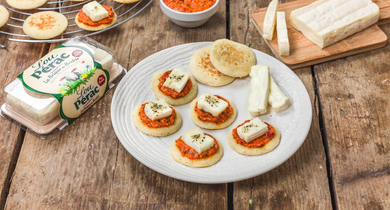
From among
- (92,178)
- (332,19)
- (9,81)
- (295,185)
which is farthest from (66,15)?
(295,185)

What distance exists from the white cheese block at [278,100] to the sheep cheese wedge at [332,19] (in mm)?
793

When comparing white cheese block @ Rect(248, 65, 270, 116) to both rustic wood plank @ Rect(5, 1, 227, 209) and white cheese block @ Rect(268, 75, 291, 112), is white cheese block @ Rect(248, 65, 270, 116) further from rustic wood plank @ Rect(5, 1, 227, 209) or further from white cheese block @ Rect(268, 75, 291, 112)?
rustic wood plank @ Rect(5, 1, 227, 209)

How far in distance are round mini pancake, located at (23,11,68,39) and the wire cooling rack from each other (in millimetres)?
64

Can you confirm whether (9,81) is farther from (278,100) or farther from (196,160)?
(278,100)

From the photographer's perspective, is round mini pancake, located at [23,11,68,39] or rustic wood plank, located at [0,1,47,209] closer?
rustic wood plank, located at [0,1,47,209]

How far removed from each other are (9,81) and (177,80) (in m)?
1.54

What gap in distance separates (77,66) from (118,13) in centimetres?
118

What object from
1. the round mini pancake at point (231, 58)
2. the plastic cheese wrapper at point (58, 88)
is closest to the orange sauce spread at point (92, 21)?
the plastic cheese wrapper at point (58, 88)

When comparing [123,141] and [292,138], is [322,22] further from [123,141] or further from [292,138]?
[123,141]

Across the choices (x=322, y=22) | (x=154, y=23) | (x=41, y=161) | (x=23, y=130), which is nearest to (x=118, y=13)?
(x=154, y=23)

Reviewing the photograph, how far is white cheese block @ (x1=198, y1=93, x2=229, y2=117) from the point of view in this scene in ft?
8.21

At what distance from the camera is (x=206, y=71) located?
2.84 meters

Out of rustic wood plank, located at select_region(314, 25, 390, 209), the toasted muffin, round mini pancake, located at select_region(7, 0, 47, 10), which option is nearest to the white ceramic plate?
the toasted muffin

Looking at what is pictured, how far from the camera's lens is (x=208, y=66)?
288 centimetres
